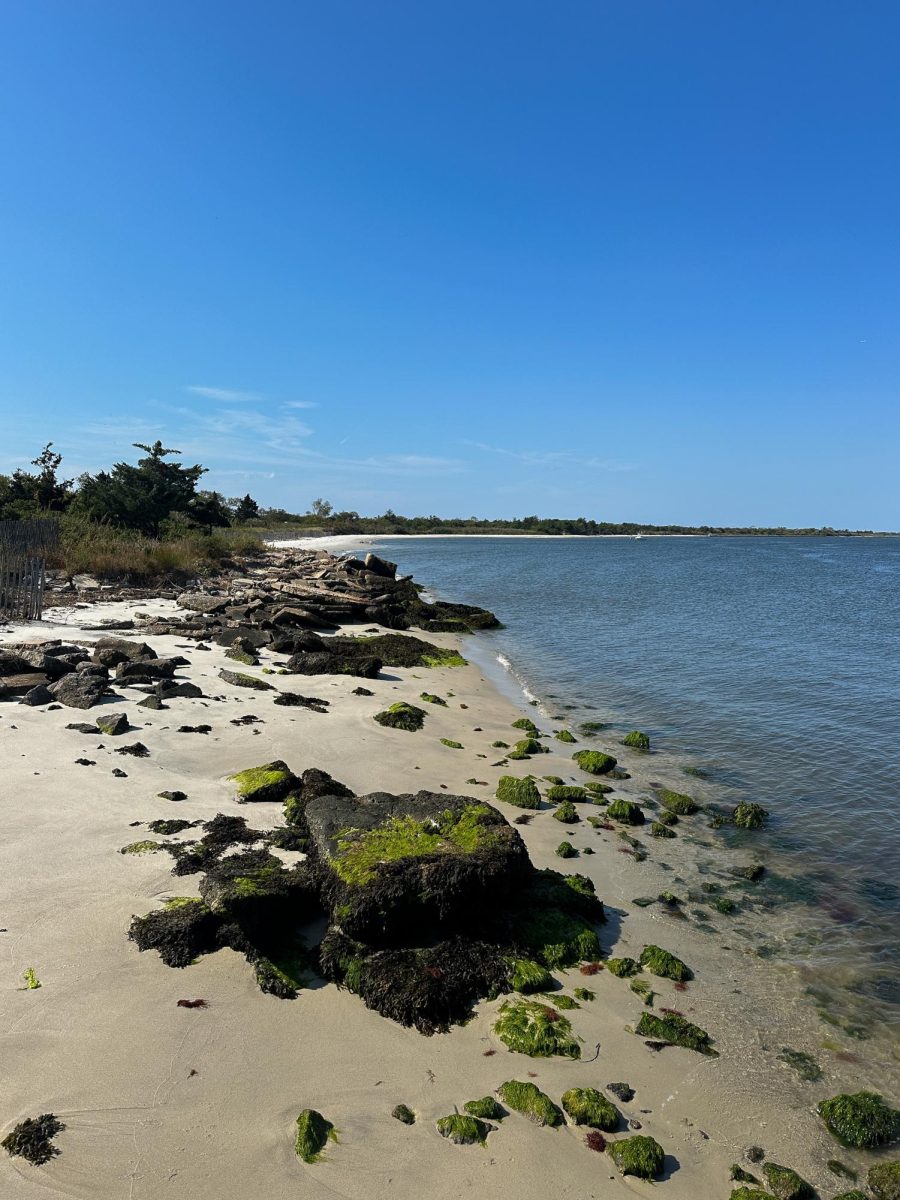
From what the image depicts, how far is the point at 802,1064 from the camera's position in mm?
4328

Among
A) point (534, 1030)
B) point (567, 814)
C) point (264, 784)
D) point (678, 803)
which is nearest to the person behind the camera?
point (534, 1030)

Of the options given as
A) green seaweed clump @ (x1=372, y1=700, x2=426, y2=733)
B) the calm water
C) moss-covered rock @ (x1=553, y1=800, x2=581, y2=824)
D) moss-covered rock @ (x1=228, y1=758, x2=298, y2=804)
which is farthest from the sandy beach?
green seaweed clump @ (x1=372, y1=700, x2=426, y2=733)

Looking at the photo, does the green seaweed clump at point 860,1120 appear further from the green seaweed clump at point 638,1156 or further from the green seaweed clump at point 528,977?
the green seaweed clump at point 528,977

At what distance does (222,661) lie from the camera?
13.6 meters

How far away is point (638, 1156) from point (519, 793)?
15.6ft

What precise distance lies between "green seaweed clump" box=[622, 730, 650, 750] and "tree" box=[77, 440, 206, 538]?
2618 centimetres

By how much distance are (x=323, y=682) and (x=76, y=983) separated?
885cm

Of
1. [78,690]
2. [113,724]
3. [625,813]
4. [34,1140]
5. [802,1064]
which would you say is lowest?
[802,1064]

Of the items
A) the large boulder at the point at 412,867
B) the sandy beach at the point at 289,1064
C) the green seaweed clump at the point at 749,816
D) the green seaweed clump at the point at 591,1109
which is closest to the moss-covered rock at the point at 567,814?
the sandy beach at the point at 289,1064

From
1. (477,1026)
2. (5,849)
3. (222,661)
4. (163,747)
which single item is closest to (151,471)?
(222,661)

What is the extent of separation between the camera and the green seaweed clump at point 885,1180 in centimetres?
345

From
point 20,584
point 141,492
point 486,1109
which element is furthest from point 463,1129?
point 141,492

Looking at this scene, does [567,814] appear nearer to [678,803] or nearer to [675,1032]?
[678,803]

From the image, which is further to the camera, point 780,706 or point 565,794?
point 780,706
